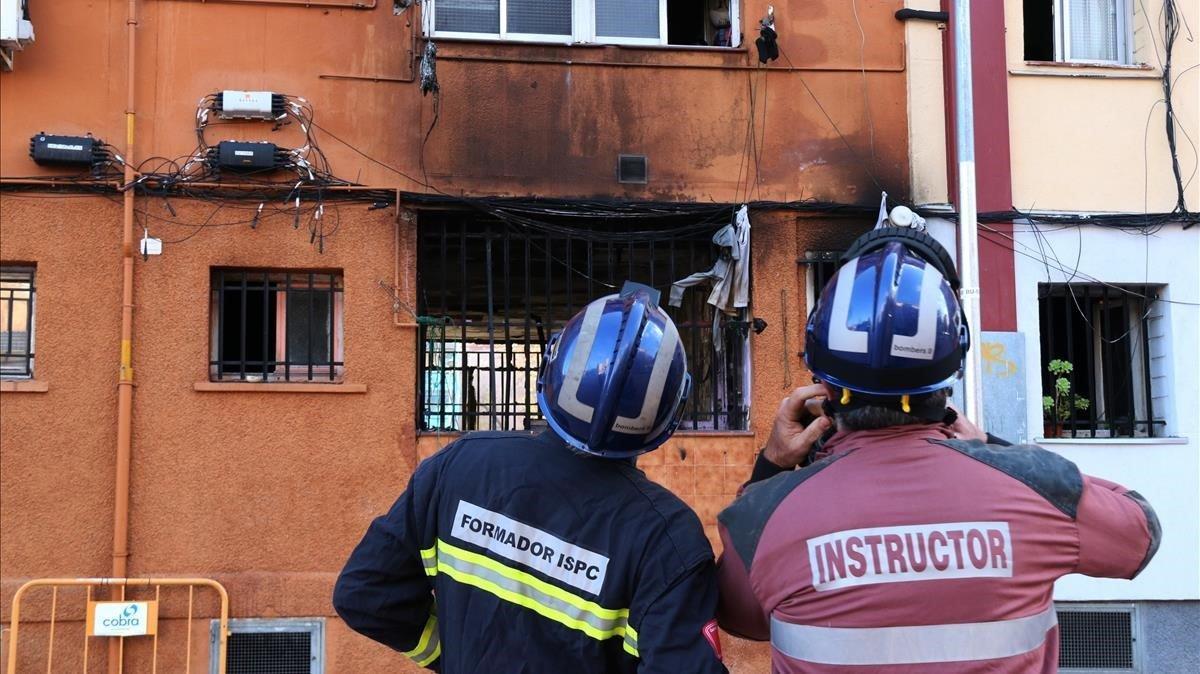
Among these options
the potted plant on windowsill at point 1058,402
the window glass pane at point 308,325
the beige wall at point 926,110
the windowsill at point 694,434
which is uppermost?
the beige wall at point 926,110

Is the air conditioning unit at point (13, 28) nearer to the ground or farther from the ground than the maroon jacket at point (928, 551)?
farther from the ground

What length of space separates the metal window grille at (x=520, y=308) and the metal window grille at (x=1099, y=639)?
2.88 metres

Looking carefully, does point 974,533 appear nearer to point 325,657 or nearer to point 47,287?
point 325,657

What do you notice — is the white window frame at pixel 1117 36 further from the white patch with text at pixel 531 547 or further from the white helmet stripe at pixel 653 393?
the white patch with text at pixel 531 547

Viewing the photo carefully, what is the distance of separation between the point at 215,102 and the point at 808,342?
597 centimetres

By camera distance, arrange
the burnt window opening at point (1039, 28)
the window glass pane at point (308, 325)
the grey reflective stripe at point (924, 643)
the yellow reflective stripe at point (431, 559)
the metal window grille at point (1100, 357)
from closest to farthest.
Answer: the grey reflective stripe at point (924, 643)
the yellow reflective stripe at point (431, 559)
the window glass pane at point (308, 325)
the metal window grille at point (1100, 357)
the burnt window opening at point (1039, 28)

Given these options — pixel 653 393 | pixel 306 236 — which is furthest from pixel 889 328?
pixel 306 236

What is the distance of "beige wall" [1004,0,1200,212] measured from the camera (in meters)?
7.75

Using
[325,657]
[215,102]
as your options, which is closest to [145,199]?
[215,102]

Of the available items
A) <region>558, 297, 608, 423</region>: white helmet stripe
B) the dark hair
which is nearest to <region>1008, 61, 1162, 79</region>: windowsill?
the dark hair

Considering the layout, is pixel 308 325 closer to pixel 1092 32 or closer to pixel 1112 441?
pixel 1112 441

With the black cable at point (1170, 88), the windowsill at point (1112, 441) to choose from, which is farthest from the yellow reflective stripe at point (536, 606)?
the black cable at point (1170, 88)

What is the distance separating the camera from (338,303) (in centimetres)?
747

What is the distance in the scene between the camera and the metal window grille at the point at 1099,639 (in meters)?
7.46
